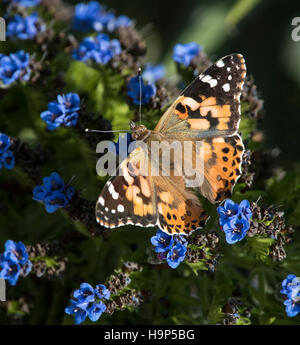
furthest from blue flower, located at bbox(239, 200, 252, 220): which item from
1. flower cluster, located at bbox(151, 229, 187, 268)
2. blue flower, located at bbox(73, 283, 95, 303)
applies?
blue flower, located at bbox(73, 283, 95, 303)

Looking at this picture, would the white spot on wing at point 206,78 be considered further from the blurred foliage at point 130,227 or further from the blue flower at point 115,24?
the blue flower at point 115,24

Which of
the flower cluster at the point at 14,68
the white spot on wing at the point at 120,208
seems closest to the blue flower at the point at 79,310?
the white spot on wing at the point at 120,208

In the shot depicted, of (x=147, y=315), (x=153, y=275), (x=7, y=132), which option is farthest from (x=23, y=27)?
(x=147, y=315)

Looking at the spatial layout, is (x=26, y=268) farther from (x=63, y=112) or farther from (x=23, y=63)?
(x=23, y=63)

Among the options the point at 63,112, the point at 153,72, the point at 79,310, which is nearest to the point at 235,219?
the point at 79,310

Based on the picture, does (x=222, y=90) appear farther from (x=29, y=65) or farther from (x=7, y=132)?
(x=7, y=132)

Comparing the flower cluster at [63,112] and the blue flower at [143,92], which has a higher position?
the blue flower at [143,92]

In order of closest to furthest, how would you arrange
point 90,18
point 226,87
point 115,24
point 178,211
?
point 178,211
point 226,87
point 115,24
point 90,18
